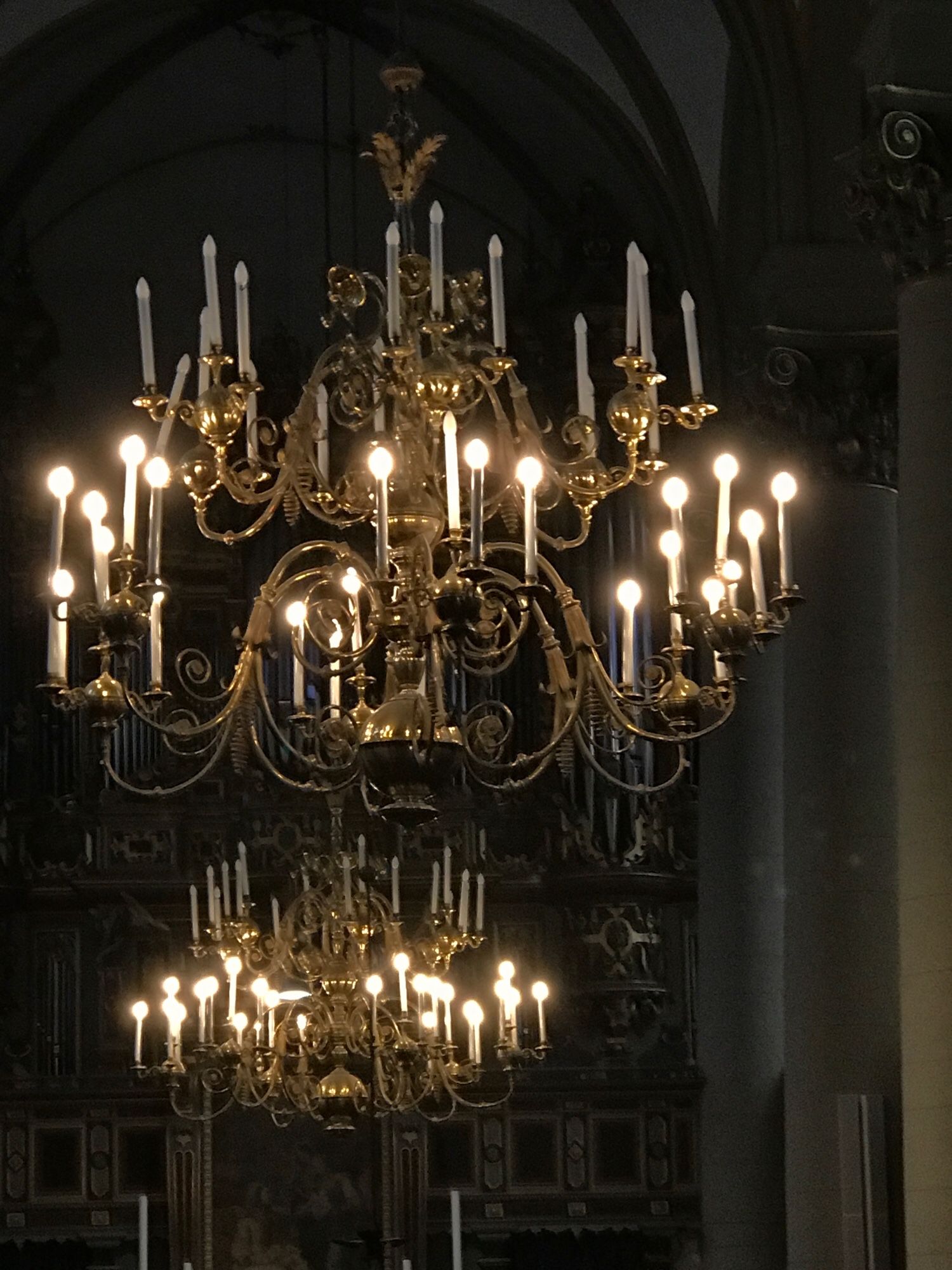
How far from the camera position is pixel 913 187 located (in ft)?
33.4

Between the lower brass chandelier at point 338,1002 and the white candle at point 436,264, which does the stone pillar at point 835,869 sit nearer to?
the lower brass chandelier at point 338,1002

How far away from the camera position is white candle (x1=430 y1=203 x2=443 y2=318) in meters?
7.70

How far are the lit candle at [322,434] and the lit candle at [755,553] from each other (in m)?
1.34

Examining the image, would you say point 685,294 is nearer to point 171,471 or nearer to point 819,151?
point 171,471

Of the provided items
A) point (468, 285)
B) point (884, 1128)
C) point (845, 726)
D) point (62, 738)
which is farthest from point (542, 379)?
point (468, 285)

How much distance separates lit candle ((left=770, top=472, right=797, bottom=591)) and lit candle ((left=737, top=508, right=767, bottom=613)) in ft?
0.24

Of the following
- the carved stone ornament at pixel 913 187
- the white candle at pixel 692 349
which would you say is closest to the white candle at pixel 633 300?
the white candle at pixel 692 349

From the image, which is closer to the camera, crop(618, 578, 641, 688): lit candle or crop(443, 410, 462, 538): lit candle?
crop(443, 410, 462, 538): lit candle

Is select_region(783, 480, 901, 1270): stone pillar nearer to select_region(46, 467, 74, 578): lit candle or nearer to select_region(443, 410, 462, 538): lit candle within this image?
select_region(443, 410, 462, 538): lit candle

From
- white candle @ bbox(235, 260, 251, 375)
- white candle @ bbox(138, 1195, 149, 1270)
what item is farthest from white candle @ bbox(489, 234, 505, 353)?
white candle @ bbox(138, 1195, 149, 1270)

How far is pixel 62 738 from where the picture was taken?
57.5ft

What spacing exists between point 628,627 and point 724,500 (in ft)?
2.46

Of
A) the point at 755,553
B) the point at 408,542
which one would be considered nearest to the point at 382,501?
the point at 408,542

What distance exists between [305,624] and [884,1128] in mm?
4709
